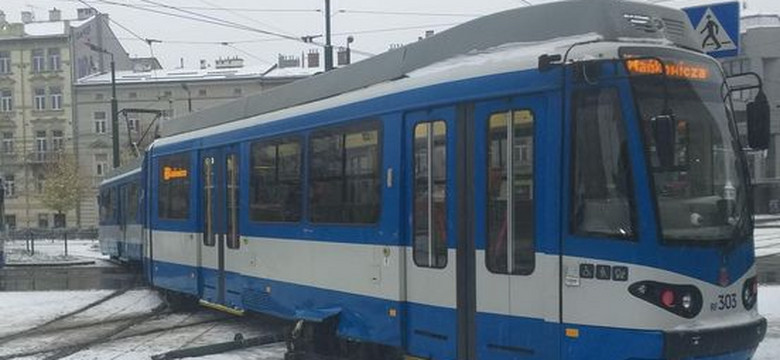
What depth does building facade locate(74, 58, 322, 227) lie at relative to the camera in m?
58.2

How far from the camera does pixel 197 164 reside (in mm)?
→ 12758

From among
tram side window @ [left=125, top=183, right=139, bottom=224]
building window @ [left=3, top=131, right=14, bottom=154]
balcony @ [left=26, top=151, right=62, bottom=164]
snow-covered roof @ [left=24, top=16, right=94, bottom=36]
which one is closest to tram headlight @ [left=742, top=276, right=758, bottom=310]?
tram side window @ [left=125, top=183, right=139, bottom=224]

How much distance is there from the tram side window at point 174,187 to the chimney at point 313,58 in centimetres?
4703

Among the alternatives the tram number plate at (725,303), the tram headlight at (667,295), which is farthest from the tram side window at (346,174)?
the tram number plate at (725,303)

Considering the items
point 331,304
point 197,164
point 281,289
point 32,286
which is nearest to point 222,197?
point 197,164

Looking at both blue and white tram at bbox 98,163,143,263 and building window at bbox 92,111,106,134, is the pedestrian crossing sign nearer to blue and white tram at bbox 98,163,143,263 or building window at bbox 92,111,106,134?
blue and white tram at bbox 98,163,143,263

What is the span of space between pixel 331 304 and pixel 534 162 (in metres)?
3.32

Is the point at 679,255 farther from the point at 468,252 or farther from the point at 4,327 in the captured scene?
the point at 4,327

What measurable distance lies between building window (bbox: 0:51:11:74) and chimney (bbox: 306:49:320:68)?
21.4 m

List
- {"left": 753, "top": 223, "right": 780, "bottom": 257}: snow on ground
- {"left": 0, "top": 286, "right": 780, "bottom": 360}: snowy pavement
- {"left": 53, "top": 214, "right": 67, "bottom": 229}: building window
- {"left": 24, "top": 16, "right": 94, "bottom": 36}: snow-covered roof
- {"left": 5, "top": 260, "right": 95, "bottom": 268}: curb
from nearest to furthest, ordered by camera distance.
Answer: {"left": 0, "top": 286, "right": 780, "bottom": 360}: snowy pavement < {"left": 753, "top": 223, "right": 780, "bottom": 257}: snow on ground < {"left": 5, "top": 260, "right": 95, "bottom": 268}: curb < {"left": 53, "top": 214, "right": 67, "bottom": 229}: building window < {"left": 24, "top": 16, "right": 94, "bottom": 36}: snow-covered roof

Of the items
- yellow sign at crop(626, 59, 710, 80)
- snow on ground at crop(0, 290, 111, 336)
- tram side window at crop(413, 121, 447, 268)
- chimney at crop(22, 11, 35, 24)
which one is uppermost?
chimney at crop(22, 11, 35, 24)

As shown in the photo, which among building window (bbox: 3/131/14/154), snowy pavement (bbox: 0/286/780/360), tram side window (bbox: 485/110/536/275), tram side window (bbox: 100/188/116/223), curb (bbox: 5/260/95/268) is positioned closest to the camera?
tram side window (bbox: 485/110/536/275)

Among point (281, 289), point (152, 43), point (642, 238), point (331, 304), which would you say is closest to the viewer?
point (642, 238)

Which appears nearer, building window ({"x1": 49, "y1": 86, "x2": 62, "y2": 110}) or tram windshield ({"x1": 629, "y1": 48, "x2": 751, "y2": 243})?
tram windshield ({"x1": 629, "y1": 48, "x2": 751, "y2": 243})
